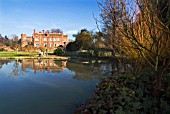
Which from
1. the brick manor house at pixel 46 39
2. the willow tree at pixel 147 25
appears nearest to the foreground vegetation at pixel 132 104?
the willow tree at pixel 147 25

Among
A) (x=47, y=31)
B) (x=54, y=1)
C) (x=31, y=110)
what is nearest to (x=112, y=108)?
(x=31, y=110)

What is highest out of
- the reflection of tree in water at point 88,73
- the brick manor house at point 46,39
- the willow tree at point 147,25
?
the brick manor house at point 46,39

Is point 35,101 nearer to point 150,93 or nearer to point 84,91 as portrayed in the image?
point 84,91

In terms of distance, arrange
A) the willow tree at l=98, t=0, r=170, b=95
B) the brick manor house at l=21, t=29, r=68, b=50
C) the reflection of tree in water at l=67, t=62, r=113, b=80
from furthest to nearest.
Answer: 1. the brick manor house at l=21, t=29, r=68, b=50
2. the reflection of tree in water at l=67, t=62, r=113, b=80
3. the willow tree at l=98, t=0, r=170, b=95

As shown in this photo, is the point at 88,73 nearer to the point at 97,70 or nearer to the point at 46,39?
the point at 97,70

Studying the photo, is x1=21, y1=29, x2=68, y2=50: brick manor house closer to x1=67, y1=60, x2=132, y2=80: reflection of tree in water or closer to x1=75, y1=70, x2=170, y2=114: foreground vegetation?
x1=67, y1=60, x2=132, y2=80: reflection of tree in water

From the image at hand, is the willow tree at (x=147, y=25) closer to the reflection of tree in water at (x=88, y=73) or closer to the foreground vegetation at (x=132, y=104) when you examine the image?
the foreground vegetation at (x=132, y=104)

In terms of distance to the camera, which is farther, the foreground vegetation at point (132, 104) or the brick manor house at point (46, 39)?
the brick manor house at point (46, 39)

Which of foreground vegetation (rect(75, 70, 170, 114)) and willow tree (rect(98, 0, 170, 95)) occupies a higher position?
willow tree (rect(98, 0, 170, 95))

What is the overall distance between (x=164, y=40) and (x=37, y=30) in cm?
4289

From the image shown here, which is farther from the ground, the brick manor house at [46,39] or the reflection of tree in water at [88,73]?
the brick manor house at [46,39]

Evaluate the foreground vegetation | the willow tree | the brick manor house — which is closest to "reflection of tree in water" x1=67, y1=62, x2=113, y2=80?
the willow tree

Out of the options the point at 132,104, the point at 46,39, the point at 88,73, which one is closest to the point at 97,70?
the point at 88,73

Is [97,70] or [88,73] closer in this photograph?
[88,73]
